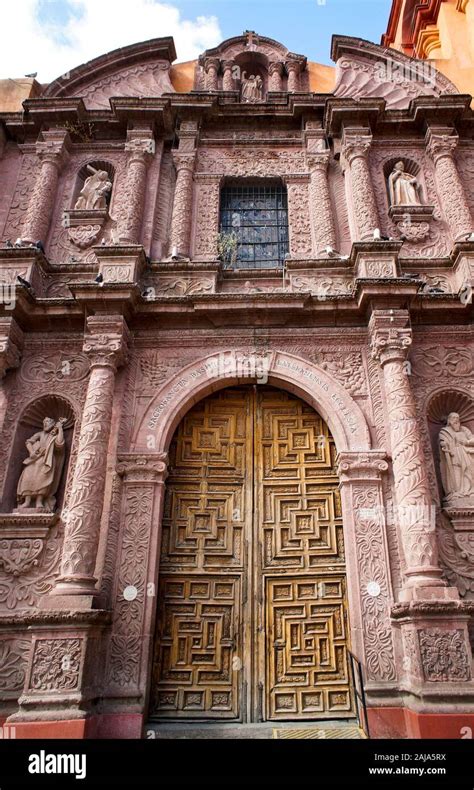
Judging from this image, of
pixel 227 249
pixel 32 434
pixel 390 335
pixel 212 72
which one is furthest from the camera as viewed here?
pixel 212 72

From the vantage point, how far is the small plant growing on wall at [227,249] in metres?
8.33

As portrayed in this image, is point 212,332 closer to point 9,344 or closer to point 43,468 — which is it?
point 9,344

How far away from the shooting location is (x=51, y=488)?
662 centimetres

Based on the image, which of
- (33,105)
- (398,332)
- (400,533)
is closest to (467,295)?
(398,332)

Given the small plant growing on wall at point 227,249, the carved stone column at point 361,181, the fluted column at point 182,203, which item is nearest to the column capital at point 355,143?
the carved stone column at point 361,181

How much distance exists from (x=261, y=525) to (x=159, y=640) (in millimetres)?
1707

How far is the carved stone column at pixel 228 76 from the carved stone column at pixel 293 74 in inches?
42.0

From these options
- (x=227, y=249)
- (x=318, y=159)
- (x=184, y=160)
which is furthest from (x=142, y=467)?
(x=318, y=159)

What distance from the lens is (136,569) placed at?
6.00m

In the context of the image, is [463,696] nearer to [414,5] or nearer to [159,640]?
[159,640]

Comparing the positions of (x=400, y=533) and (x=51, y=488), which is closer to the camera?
(x=400, y=533)

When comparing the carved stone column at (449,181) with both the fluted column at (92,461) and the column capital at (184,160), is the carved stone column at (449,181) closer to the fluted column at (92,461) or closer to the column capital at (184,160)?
the column capital at (184,160)

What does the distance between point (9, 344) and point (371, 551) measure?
5148 millimetres
